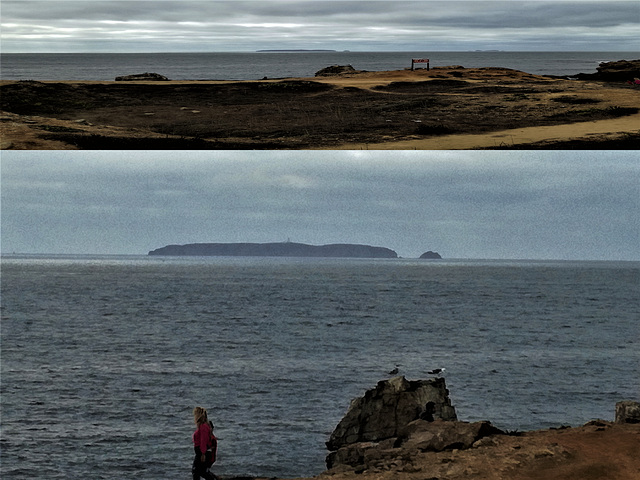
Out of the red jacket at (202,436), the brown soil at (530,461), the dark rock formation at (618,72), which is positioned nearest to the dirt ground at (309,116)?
the red jacket at (202,436)

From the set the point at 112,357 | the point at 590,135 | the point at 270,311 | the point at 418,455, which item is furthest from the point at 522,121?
the point at 270,311

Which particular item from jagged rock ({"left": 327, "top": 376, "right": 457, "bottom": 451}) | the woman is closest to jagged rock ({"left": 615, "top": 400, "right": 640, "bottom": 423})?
jagged rock ({"left": 327, "top": 376, "right": 457, "bottom": 451})

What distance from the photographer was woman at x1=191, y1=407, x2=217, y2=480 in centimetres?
1673

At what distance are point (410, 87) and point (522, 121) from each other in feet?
36.0

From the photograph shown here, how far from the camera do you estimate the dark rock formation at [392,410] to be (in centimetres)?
2238

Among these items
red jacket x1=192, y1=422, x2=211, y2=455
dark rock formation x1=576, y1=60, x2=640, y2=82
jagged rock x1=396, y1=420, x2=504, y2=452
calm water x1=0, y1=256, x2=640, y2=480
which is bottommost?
calm water x1=0, y1=256, x2=640, y2=480

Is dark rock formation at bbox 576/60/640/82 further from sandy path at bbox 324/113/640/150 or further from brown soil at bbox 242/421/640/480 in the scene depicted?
brown soil at bbox 242/421/640/480

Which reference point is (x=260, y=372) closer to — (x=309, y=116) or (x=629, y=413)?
(x=309, y=116)

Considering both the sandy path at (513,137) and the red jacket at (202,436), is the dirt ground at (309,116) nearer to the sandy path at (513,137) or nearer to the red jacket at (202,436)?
the sandy path at (513,137)

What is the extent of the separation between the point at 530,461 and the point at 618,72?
104 ft

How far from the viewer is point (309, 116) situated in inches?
812

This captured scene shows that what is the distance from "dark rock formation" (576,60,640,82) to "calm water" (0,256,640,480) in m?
15.2

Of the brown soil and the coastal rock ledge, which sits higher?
the brown soil

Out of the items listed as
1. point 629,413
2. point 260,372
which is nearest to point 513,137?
point 629,413
